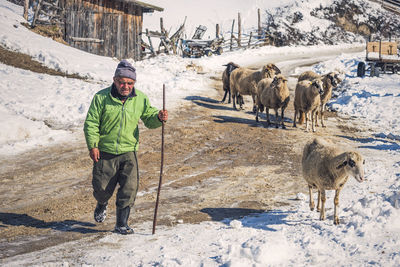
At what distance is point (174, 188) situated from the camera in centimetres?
728

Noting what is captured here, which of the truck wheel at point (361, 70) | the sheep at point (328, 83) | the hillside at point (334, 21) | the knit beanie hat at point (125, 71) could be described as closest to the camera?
the knit beanie hat at point (125, 71)

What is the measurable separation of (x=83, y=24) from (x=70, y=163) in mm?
16209

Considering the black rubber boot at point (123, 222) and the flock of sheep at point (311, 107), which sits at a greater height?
the flock of sheep at point (311, 107)

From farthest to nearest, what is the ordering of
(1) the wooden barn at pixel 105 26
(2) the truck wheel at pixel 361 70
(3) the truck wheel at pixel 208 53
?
(3) the truck wheel at pixel 208 53, (1) the wooden barn at pixel 105 26, (2) the truck wheel at pixel 361 70

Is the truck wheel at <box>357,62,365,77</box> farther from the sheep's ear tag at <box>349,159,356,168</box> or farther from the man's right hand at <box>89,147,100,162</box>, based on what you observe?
the man's right hand at <box>89,147,100,162</box>

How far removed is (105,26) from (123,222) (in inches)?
793

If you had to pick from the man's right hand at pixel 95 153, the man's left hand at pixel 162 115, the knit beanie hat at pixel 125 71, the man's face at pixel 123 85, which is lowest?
the man's right hand at pixel 95 153

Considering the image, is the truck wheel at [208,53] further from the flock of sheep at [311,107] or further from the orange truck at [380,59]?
the flock of sheep at [311,107]

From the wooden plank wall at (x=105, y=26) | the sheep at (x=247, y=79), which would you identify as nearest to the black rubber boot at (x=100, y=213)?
the sheep at (x=247, y=79)

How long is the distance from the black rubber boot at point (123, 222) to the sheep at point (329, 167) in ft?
8.84

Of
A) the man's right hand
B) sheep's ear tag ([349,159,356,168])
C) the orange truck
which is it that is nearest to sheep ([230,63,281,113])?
the orange truck

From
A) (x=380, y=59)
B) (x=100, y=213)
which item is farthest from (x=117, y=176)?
(x=380, y=59)

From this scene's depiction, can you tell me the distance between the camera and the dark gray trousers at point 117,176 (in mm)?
4914

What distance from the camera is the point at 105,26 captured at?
23188mm
